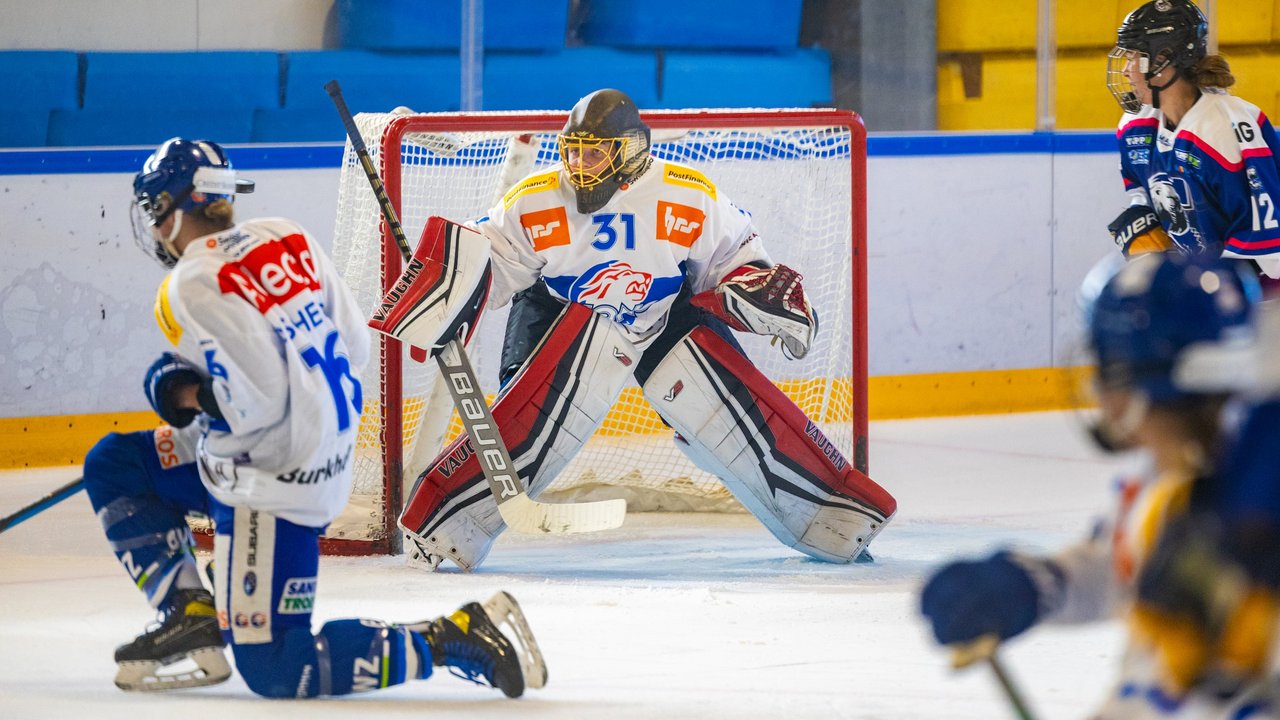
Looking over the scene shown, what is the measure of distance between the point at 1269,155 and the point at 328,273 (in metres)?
2.20


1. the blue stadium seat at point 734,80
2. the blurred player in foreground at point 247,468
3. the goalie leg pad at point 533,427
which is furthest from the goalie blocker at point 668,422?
the blue stadium seat at point 734,80

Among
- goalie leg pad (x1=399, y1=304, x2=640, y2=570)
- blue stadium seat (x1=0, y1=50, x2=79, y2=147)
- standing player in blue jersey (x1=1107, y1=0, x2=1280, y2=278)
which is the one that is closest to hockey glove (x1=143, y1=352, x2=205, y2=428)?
goalie leg pad (x1=399, y1=304, x2=640, y2=570)

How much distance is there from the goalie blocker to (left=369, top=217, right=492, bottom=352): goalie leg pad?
21 cm

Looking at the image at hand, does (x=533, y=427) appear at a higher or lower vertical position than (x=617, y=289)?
lower

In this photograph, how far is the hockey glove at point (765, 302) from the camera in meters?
3.43

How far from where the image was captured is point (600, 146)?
336 centimetres

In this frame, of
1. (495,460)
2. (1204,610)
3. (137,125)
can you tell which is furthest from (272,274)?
(137,125)

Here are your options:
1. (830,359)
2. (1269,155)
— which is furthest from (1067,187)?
(1269,155)

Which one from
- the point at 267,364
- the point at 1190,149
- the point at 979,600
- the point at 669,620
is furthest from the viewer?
the point at 1190,149

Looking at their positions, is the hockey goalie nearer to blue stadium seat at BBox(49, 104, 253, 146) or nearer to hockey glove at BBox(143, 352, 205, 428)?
hockey glove at BBox(143, 352, 205, 428)

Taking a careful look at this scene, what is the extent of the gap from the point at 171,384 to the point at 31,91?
3.74 m

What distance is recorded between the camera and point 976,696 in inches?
101

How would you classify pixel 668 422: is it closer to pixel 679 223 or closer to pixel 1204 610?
pixel 679 223

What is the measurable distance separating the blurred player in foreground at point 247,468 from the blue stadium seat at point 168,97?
3.53m
